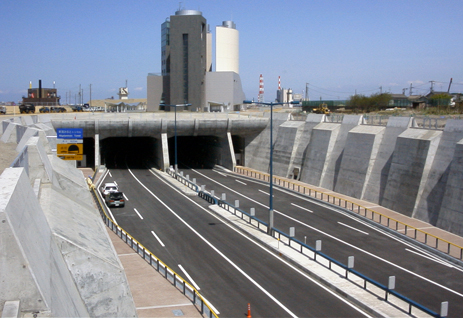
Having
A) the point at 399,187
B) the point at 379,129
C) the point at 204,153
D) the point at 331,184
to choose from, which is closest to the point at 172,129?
the point at 204,153

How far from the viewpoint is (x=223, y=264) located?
2373 cm

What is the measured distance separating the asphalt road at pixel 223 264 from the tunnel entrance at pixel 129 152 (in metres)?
25.1

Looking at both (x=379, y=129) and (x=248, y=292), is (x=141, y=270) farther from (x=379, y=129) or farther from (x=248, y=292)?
(x=379, y=129)

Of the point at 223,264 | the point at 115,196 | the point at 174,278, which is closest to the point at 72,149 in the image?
the point at 115,196

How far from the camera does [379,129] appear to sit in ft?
138

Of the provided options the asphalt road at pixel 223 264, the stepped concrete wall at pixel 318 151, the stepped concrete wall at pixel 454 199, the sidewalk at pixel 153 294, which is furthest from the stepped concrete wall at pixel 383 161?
the sidewalk at pixel 153 294

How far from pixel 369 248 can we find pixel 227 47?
259 feet

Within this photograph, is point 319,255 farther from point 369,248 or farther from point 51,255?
point 51,255

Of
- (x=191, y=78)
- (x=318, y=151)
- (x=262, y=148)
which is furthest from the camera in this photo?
(x=191, y=78)

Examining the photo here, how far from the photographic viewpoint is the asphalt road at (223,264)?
18.8m

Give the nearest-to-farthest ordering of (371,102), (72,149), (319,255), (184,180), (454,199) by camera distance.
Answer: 1. (319,255)
2. (454,199)
3. (72,149)
4. (184,180)
5. (371,102)

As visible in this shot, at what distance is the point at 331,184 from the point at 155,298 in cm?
3098

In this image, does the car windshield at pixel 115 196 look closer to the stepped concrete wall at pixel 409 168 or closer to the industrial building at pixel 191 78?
the stepped concrete wall at pixel 409 168

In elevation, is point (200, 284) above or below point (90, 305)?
below
